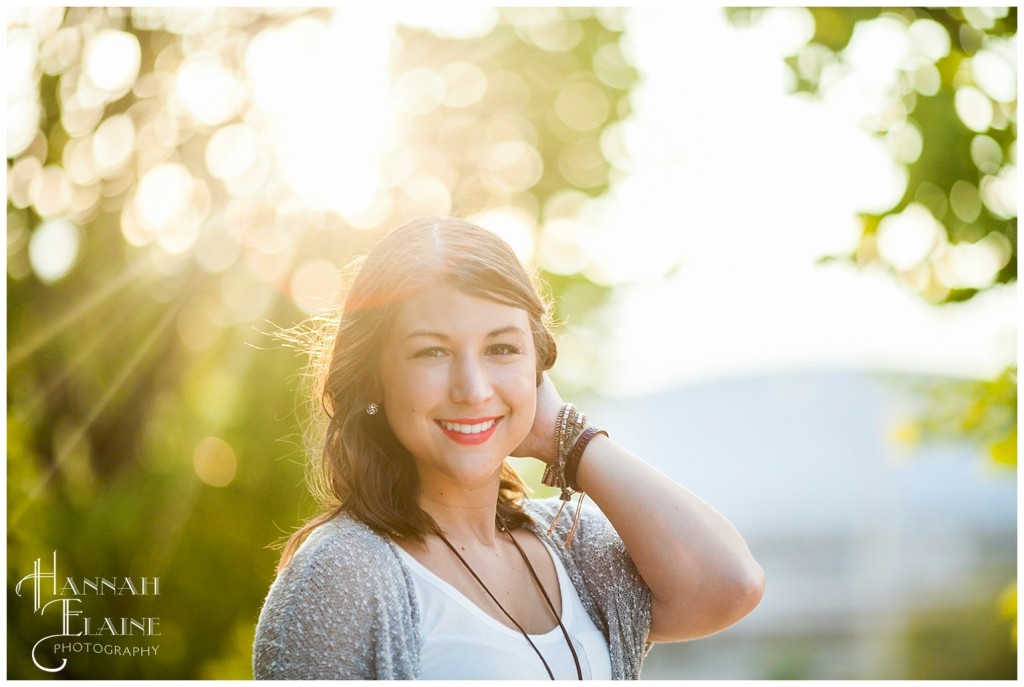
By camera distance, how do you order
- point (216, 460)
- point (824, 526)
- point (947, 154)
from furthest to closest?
point (824, 526) < point (216, 460) < point (947, 154)

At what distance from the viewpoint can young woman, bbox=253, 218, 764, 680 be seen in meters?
1.29

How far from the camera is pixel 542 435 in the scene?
158cm

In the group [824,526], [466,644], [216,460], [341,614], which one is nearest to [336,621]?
[341,614]

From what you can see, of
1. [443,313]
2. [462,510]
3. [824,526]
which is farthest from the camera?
→ [824,526]

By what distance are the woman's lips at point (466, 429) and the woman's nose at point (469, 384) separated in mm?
38

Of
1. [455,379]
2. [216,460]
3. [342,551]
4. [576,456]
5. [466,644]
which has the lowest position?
[466,644]

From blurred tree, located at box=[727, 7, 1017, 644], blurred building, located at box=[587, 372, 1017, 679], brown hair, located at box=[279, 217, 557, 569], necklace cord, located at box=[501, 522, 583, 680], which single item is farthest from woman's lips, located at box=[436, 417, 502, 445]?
blurred building, located at box=[587, 372, 1017, 679]

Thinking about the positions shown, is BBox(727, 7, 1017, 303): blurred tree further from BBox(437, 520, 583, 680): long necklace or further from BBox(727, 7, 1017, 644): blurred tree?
BBox(437, 520, 583, 680): long necklace

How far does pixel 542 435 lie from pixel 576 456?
0.07 metres

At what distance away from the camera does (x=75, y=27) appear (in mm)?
2900

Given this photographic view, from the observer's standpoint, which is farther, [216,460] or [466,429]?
[216,460]

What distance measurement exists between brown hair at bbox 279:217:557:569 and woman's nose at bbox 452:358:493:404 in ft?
0.37

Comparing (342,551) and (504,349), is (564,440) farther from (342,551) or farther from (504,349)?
(342,551)

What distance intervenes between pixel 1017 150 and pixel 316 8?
198 centimetres
